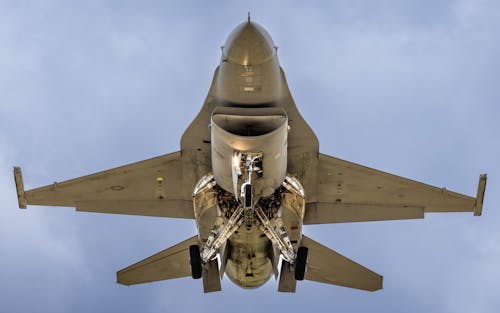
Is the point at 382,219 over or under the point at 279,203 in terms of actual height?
under

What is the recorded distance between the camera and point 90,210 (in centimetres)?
3044

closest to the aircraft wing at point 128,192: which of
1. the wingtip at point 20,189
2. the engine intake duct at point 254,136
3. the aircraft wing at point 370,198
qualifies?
the wingtip at point 20,189

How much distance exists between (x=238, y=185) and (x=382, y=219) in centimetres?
809

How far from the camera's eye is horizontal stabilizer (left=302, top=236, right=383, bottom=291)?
31.1m

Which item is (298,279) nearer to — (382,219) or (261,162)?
(261,162)

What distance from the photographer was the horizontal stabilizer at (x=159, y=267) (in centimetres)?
3103

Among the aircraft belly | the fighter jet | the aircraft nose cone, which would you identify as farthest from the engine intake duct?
the aircraft belly

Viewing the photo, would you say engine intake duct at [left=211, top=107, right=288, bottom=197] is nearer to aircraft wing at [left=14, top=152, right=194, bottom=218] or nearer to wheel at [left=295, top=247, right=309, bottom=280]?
wheel at [left=295, top=247, right=309, bottom=280]

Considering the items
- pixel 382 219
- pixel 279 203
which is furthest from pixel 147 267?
pixel 382 219

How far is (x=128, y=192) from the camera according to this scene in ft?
98.8

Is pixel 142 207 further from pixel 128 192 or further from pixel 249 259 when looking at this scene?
pixel 249 259

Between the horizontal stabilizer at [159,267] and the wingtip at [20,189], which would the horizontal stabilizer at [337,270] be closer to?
the horizontal stabilizer at [159,267]

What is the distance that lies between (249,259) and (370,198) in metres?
5.22

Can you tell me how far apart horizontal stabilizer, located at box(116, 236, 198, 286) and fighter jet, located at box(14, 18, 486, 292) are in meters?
0.04
